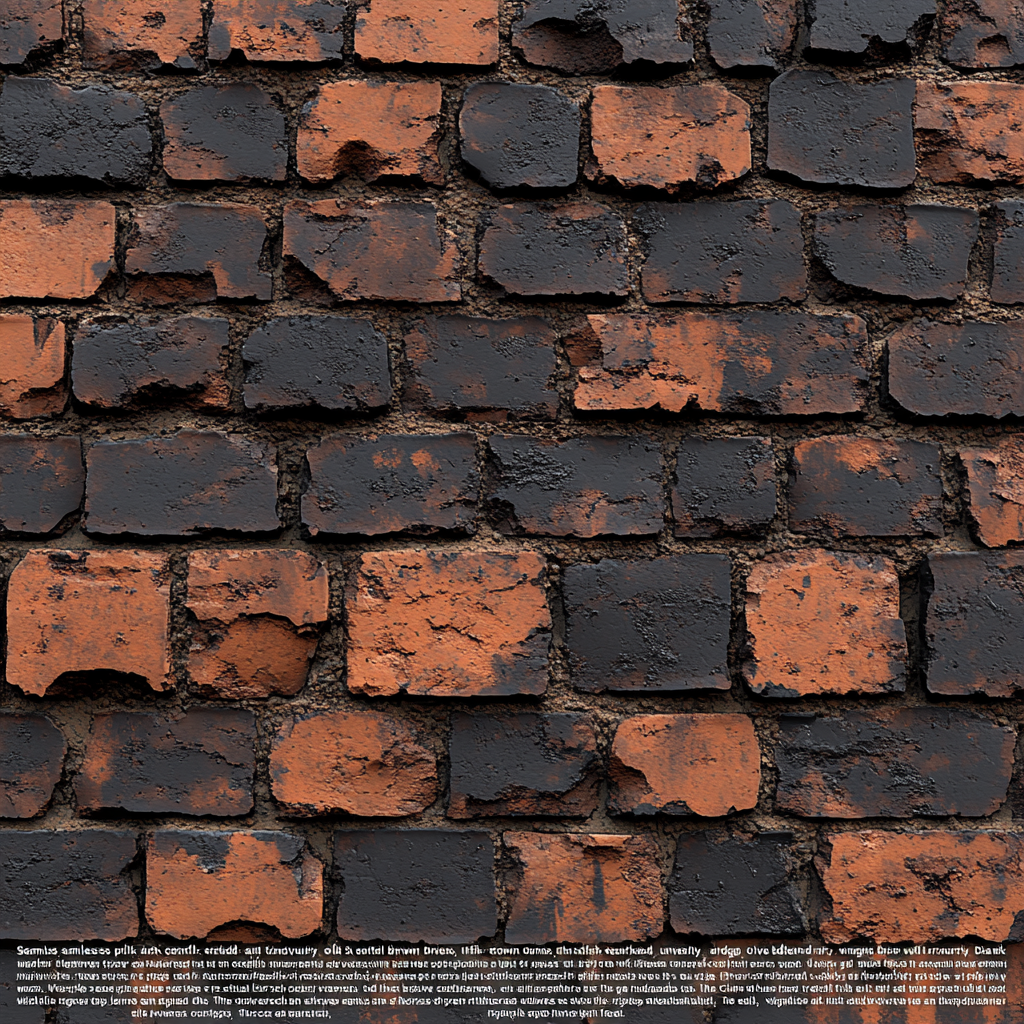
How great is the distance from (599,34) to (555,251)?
208mm

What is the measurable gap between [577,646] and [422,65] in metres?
0.55

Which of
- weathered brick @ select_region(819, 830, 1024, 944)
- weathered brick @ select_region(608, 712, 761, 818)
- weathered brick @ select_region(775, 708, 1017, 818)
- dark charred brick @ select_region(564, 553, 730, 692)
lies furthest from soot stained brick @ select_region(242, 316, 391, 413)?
weathered brick @ select_region(819, 830, 1024, 944)

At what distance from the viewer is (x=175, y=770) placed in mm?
772

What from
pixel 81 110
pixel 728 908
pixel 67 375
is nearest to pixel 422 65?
pixel 81 110

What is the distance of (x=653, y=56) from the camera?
31.7 inches

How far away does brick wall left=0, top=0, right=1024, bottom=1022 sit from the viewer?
0.77m

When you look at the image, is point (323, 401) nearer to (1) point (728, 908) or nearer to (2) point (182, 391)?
(2) point (182, 391)

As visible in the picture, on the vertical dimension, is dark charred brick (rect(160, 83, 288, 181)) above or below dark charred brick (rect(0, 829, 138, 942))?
above

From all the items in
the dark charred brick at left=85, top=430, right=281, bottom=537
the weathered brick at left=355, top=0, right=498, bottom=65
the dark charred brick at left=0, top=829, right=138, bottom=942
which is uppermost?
the weathered brick at left=355, top=0, right=498, bottom=65

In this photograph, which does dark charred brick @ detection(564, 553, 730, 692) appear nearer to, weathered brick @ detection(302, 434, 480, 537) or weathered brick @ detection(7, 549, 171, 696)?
weathered brick @ detection(302, 434, 480, 537)

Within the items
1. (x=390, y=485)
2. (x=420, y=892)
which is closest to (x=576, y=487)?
(x=390, y=485)

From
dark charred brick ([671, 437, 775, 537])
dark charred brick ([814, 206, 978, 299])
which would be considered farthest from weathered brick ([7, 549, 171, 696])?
dark charred brick ([814, 206, 978, 299])

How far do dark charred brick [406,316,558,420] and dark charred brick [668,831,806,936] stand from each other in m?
0.43

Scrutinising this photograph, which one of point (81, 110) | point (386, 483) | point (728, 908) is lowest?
point (728, 908)
